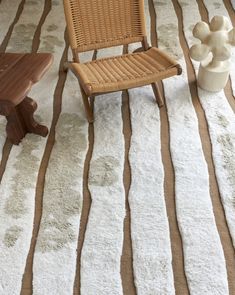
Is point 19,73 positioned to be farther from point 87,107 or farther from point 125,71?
point 125,71

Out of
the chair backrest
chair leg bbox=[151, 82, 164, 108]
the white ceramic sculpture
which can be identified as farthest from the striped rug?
the chair backrest

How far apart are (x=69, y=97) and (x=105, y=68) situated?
34 cm

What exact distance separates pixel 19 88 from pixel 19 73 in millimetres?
131

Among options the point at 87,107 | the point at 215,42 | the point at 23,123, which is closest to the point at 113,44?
the point at 87,107

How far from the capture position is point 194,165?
5.34 ft

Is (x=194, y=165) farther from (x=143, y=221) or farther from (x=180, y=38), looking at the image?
(x=180, y=38)

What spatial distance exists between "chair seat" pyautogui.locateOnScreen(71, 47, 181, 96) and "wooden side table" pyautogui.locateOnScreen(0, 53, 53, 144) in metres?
0.23

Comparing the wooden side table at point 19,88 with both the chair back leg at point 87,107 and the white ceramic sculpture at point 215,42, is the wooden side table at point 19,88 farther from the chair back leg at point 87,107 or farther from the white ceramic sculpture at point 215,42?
the white ceramic sculpture at point 215,42

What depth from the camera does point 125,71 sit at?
177 centimetres

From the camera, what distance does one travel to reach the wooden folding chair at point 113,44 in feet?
5.53

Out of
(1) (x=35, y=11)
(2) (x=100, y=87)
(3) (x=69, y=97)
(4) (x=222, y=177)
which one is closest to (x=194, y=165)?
(4) (x=222, y=177)

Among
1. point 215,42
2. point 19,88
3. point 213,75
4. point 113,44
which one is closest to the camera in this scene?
point 19,88

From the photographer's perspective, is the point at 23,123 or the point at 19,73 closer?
the point at 19,73

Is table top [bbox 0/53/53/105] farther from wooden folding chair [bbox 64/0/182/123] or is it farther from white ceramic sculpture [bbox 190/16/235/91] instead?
white ceramic sculpture [bbox 190/16/235/91]
